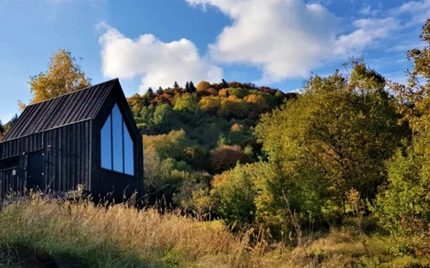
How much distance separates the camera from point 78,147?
20.7m

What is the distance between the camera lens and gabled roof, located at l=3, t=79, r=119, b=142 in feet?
70.8

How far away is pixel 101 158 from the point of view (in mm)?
20750

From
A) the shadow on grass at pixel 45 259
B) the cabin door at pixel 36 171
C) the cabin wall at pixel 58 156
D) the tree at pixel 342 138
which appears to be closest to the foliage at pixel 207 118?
the tree at pixel 342 138

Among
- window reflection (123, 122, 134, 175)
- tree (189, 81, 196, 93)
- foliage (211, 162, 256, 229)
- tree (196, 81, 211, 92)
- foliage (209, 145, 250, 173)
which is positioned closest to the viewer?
window reflection (123, 122, 134, 175)

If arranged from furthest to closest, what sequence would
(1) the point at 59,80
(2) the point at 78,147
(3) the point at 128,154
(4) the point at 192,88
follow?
1. (4) the point at 192,88
2. (1) the point at 59,80
3. (3) the point at 128,154
4. (2) the point at 78,147

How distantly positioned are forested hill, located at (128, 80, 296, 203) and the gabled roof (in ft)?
30.2

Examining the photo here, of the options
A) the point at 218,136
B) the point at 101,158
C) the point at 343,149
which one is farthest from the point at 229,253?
the point at 218,136

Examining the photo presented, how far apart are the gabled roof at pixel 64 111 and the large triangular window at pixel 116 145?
33.7 inches

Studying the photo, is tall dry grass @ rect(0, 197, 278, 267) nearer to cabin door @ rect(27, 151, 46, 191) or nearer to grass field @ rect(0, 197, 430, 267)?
grass field @ rect(0, 197, 430, 267)

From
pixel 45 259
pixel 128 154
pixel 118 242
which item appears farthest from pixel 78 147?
pixel 45 259

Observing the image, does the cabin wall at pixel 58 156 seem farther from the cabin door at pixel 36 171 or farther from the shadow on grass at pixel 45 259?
the shadow on grass at pixel 45 259

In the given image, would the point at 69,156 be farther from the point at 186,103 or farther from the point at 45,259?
the point at 186,103

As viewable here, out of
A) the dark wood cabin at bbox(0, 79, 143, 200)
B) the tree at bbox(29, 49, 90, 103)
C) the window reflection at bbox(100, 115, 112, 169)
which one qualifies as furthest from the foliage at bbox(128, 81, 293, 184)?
the window reflection at bbox(100, 115, 112, 169)

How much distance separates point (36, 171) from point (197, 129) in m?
38.3
